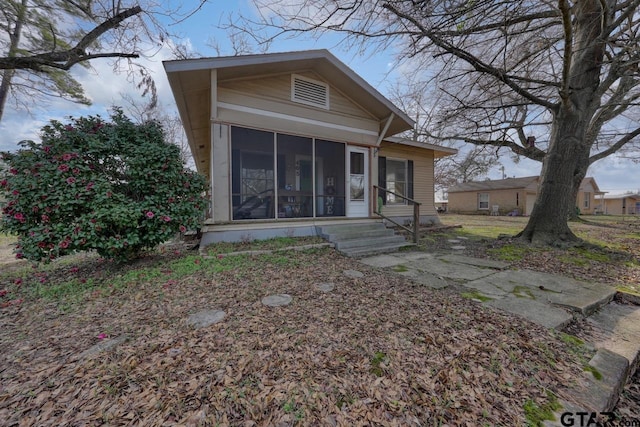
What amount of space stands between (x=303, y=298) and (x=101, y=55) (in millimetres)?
8617

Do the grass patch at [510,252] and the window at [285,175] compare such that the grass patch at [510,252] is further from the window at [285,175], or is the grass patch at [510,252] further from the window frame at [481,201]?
the window frame at [481,201]

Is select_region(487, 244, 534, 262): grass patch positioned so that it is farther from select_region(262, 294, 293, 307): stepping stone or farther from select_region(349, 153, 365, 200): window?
select_region(262, 294, 293, 307): stepping stone

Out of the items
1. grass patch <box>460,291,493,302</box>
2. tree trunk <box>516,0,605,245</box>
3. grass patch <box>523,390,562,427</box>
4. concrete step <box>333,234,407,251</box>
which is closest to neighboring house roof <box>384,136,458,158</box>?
tree trunk <box>516,0,605,245</box>

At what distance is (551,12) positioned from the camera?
5344mm

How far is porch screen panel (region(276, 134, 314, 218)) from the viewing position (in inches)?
268

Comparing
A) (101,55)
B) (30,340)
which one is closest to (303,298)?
Result: (30,340)

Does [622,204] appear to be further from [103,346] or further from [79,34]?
[79,34]

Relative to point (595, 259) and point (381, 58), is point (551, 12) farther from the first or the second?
point (595, 259)

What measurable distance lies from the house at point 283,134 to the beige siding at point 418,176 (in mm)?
1124

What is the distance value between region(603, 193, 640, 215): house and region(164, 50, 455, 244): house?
152 ft

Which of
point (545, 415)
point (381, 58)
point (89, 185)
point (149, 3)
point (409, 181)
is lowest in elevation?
point (545, 415)

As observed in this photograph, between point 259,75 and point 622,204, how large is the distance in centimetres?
5258

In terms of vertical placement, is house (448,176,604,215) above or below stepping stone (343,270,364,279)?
above

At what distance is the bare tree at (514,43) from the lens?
160 inches
